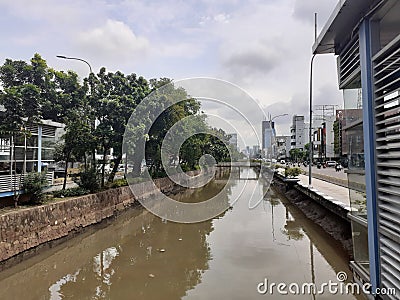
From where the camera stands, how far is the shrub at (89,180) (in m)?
13.5

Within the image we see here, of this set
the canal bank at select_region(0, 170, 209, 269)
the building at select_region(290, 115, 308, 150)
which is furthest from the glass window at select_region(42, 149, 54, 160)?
the building at select_region(290, 115, 308, 150)

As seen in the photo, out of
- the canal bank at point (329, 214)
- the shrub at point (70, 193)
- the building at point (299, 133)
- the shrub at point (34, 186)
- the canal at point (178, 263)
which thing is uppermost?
the building at point (299, 133)

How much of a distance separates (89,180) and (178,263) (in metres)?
6.41

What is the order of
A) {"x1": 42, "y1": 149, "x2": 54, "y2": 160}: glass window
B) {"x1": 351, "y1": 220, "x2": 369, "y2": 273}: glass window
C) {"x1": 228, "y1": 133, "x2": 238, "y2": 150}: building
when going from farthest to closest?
{"x1": 228, "y1": 133, "x2": 238, "y2": 150}: building
{"x1": 42, "y1": 149, "x2": 54, "y2": 160}: glass window
{"x1": 351, "y1": 220, "x2": 369, "y2": 273}: glass window

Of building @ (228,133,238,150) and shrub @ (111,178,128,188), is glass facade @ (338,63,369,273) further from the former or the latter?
building @ (228,133,238,150)

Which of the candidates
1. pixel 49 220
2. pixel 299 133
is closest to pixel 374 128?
pixel 49 220

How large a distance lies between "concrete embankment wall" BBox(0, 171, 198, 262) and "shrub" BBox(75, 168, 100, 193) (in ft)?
1.55

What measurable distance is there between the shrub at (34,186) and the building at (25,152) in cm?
22

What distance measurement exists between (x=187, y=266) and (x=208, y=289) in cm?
166

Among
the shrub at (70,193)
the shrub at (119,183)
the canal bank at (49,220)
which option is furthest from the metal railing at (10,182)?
the shrub at (119,183)

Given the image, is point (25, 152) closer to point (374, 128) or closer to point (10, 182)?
point (10, 182)

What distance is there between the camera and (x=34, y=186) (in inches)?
413

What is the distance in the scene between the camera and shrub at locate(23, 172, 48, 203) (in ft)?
34.2

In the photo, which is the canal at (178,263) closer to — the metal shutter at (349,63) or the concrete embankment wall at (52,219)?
the concrete embankment wall at (52,219)
